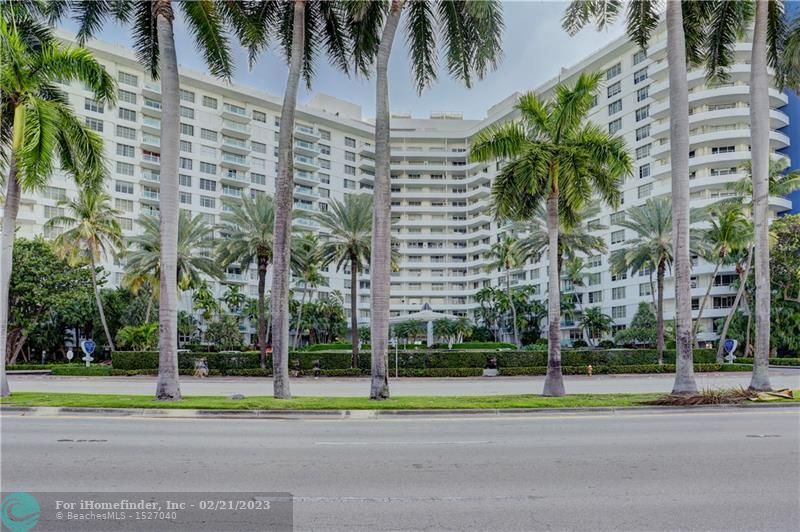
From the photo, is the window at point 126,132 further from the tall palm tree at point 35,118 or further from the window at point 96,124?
the tall palm tree at point 35,118

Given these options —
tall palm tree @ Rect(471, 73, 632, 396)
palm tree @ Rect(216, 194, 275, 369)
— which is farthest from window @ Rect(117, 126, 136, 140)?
tall palm tree @ Rect(471, 73, 632, 396)

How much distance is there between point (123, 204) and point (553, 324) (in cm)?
6511

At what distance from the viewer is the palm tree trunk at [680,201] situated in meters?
16.3

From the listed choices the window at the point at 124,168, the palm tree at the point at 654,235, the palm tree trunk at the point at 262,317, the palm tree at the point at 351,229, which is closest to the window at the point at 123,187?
the window at the point at 124,168

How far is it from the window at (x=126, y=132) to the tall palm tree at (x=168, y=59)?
5788 centimetres

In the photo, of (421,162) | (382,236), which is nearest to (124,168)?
(421,162)

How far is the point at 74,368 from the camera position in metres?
39.0

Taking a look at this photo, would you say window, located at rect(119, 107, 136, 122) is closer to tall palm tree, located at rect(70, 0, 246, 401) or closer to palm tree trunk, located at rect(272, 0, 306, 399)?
tall palm tree, located at rect(70, 0, 246, 401)

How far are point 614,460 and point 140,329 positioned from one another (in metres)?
38.9

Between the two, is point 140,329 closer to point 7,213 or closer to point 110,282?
point 7,213

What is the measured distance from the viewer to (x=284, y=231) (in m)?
18.3

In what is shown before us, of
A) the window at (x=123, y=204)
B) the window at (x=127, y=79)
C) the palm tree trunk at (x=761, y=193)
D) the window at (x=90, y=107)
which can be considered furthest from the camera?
the window at (x=127, y=79)

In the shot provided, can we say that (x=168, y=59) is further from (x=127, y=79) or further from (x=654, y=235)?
(x=127, y=79)

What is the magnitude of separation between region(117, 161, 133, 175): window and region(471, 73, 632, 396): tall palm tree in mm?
62659
